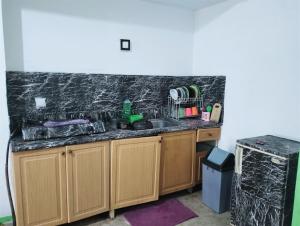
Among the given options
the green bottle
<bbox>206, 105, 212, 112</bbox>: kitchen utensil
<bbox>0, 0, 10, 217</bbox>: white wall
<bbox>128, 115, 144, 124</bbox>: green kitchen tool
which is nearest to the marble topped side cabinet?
<bbox>206, 105, 212, 112</bbox>: kitchen utensil

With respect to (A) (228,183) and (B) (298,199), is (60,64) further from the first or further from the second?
(B) (298,199)

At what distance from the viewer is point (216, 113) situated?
2.92m

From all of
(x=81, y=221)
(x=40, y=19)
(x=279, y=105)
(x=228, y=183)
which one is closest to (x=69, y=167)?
(x=81, y=221)

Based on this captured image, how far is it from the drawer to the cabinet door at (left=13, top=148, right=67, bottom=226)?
1.44 metres

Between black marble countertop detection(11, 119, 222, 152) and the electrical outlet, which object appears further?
the electrical outlet

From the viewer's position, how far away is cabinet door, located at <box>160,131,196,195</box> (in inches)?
102

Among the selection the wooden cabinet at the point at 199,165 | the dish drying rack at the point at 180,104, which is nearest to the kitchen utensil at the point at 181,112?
the dish drying rack at the point at 180,104

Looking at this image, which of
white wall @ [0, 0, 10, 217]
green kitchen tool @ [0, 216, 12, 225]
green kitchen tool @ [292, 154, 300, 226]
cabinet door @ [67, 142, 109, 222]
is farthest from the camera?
green kitchen tool @ [0, 216, 12, 225]

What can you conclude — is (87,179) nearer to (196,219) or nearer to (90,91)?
(90,91)

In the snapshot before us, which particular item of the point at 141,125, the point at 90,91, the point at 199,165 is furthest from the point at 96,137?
the point at 199,165

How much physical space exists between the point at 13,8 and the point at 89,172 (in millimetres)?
1565

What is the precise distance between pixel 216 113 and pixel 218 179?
79 cm

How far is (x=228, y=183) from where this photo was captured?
2521mm

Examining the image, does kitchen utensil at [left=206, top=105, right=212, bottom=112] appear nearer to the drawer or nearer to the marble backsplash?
the marble backsplash
